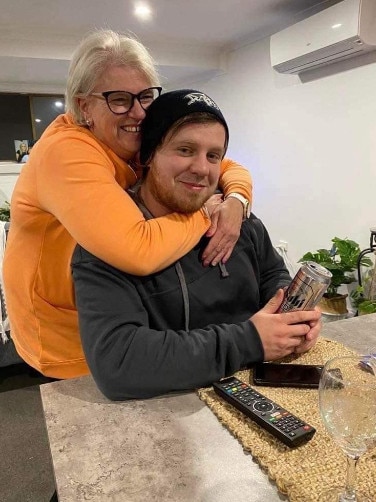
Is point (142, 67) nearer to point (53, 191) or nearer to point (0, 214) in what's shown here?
point (53, 191)

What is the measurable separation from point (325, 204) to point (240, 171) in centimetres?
218

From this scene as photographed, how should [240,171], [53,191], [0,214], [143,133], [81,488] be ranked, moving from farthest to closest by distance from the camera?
[0,214], [240,171], [143,133], [53,191], [81,488]

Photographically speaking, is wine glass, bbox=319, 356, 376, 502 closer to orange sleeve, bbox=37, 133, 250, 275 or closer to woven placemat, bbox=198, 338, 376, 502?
woven placemat, bbox=198, 338, 376, 502

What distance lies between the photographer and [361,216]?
3004 mm

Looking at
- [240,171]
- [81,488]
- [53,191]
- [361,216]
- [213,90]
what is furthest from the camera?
[213,90]

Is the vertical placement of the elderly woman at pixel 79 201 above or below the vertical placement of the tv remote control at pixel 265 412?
above

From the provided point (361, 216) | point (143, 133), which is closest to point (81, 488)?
point (143, 133)

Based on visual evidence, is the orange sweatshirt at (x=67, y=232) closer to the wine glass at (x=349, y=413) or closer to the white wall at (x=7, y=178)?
the wine glass at (x=349, y=413)

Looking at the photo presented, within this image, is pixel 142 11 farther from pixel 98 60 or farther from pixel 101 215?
pixel 101 215

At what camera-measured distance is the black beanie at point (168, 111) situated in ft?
3.21

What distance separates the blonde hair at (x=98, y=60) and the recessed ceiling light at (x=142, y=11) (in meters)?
2.08

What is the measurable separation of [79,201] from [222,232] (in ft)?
1.23

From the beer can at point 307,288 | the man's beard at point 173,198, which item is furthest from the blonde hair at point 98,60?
the beer can at point 307,288

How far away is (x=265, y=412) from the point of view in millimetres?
733
